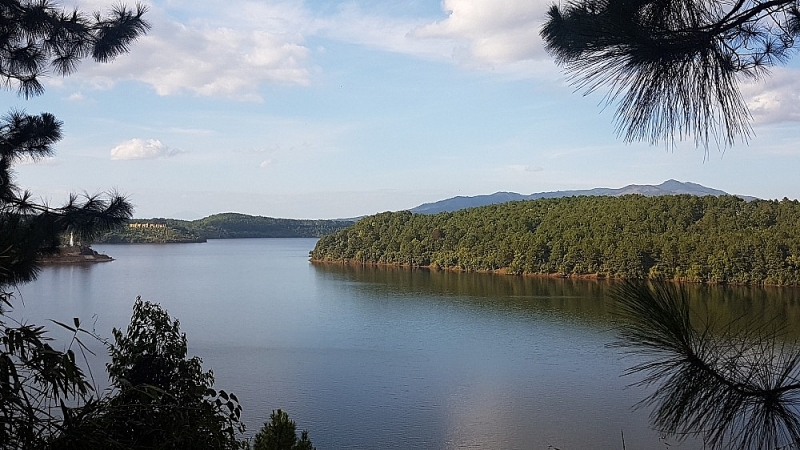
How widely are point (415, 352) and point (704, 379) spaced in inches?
547

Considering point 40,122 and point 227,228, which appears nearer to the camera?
point 40,122

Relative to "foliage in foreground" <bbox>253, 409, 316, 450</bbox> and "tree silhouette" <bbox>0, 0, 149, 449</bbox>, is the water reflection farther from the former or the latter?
"tree silhouette" <bbox>0, 0, 149, 449</bbox>

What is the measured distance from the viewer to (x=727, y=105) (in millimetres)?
1554

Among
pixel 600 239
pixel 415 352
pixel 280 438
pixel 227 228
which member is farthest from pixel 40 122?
pixel 227 228

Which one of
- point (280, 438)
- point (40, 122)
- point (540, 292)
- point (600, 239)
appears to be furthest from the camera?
point (600, 239)

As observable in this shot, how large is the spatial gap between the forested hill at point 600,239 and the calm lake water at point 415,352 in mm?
1650

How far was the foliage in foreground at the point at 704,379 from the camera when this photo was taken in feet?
4.05

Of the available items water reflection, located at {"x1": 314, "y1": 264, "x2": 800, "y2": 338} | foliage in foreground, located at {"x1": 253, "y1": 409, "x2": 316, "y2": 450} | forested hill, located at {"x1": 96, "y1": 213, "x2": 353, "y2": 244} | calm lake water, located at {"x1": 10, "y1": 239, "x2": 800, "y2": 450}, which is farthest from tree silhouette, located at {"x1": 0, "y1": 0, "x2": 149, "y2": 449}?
forested hill, located at {"x1": 96, "y1": 213, "x2": 353, "y2": 244}

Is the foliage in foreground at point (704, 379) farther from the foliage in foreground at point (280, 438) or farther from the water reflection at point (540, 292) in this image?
the water reflection at point (540, 292)

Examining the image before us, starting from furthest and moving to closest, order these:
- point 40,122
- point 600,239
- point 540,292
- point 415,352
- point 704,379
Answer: point 600,239 < point 540,292 < point 415,352 < point 40,122 < point 704,379

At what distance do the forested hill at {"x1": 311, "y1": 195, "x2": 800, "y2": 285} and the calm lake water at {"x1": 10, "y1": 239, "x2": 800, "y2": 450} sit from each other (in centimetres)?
165

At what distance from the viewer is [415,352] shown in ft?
48.9

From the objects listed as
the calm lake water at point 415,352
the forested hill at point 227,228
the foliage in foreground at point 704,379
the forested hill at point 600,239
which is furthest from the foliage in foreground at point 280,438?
the forested hill at point 227,228

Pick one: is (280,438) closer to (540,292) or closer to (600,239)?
(540,292)
